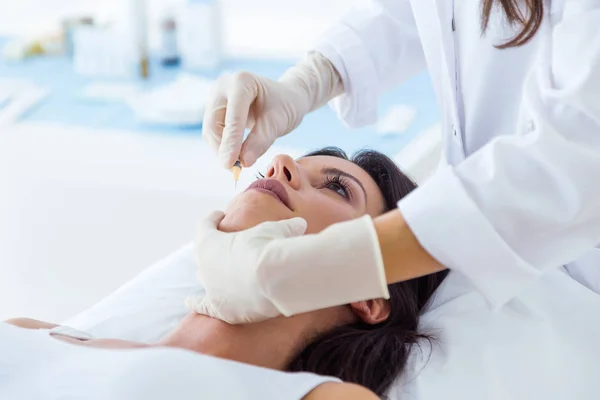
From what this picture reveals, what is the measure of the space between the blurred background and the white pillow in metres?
0.43

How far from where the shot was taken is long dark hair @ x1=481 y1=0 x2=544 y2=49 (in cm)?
129

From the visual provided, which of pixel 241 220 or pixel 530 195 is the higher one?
pixel 530 195

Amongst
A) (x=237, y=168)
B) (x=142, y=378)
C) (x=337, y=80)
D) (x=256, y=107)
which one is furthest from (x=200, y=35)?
(x=142, y=378)

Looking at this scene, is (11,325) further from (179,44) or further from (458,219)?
(179,44)

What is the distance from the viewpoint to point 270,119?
1.64 metres

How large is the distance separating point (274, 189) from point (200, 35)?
170 cm

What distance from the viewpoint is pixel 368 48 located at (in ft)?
5.84

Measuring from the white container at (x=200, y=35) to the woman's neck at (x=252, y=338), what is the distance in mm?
1754

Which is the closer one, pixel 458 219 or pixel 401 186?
pixel 458 219

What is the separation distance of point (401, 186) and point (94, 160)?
42.0 inches

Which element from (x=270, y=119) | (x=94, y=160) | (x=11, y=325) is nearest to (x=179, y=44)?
(x=94, y=160)

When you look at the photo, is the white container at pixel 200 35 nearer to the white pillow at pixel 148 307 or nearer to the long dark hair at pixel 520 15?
the white pillow at pixel 148 307

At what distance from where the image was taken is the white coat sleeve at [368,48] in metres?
1.77

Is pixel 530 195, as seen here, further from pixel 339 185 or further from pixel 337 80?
Result: pixel 337 80
